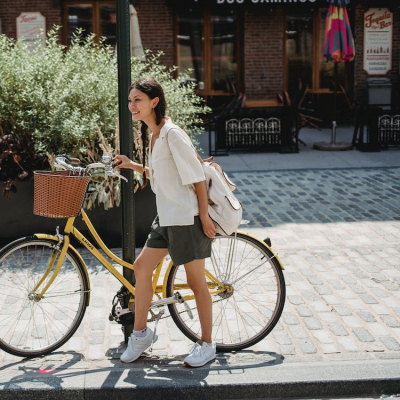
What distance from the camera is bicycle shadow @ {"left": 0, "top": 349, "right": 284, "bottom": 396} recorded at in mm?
3908

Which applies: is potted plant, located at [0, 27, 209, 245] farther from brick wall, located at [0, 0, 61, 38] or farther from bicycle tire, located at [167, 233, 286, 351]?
brick wall, located at [0, 0, 61, 38]

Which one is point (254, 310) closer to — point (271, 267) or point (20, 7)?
point (271, 267)

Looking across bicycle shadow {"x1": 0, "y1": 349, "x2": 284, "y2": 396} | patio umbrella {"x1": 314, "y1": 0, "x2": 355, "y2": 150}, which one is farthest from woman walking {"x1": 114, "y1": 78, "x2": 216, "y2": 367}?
patio umbrella {"x1": 314, "y1": 0, "x2": 355, "y2": 150}

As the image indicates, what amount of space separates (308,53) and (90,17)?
5163mm

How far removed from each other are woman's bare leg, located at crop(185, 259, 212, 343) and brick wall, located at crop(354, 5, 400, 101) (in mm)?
13369

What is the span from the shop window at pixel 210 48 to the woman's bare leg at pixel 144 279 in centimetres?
1255

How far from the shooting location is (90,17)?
16141 mm

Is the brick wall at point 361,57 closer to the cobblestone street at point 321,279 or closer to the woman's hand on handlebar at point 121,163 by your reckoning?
the cobblestone street at point 321,279

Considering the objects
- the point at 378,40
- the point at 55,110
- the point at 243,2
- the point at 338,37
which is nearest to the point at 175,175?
the point at 55,110

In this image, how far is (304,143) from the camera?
13484mm

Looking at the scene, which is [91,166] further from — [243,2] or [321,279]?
[243,2]

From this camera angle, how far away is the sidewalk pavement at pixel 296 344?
3947 millimetres

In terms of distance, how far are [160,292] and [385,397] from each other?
1448 mm

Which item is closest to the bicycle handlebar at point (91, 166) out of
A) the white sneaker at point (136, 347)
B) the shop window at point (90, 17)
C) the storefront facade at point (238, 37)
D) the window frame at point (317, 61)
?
the white sneaker at point (136, 347)
